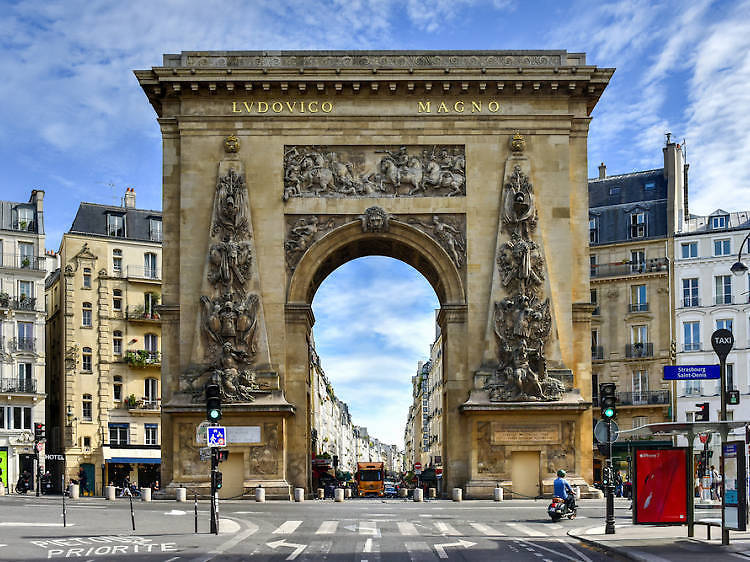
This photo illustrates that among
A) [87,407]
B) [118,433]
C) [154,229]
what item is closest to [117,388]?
[87,407]

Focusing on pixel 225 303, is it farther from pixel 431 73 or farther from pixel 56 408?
pixel 56 408

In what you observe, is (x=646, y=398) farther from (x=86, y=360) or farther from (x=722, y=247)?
(x=86, y=360)

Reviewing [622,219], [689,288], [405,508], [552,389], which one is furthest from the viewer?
[622,219]

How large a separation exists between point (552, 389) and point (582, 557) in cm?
2454

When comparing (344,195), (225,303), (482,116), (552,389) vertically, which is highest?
(482,116)

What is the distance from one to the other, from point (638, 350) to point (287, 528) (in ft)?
146

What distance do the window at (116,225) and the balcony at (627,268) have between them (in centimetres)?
3252

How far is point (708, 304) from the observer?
69562 millimetres

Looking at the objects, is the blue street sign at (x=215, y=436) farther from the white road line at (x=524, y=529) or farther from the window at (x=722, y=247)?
the window at (x=722, y=247)

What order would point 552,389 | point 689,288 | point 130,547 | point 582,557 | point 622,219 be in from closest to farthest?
1. point 582,557
2. point 130,547
3. point 552,389
4. point 689,288
5. point 622,219

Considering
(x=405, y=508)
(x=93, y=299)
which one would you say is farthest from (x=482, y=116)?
(x=93, y=299)

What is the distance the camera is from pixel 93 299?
73.4m

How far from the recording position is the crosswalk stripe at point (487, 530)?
96.6ft

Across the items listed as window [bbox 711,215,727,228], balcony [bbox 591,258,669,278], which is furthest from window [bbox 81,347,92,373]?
window [bbox 711,215,727,228]
